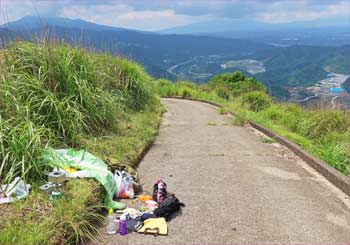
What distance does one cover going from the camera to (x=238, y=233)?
3447mm

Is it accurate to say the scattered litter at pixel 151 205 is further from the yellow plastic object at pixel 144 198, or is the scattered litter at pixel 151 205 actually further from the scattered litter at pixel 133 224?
the scattered litter at pixel 133 224

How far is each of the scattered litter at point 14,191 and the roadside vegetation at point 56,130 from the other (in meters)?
0.06

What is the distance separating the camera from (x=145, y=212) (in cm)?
383

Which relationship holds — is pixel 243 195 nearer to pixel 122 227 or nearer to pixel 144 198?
pixel 144 198

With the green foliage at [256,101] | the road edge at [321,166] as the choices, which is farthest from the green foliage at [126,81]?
the green foliage at [256,101]

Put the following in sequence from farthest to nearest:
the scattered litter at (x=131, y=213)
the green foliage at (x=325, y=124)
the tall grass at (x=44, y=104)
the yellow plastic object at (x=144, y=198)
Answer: the green foliage at (x=325, y=124), the yellow plastic object at (x=144, y=198), the tall grass at (x=44, y=104), the scattered litter at (x=131, y=213)

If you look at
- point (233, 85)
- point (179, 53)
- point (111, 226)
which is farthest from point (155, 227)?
point (179, 53)

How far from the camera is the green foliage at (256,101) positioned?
16719 millimetres

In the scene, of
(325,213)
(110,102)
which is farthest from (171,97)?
(325,213)

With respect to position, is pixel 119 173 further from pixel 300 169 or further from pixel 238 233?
pixel 300 169

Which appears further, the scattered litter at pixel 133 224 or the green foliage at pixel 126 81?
the green foliage at pixel 126 81

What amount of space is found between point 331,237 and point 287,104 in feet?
38.3

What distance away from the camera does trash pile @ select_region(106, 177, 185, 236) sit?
347 centimetres

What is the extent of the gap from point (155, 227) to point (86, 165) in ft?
4.32
